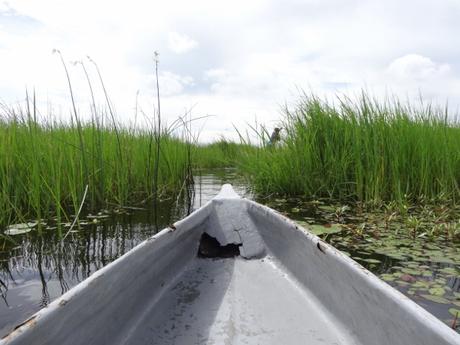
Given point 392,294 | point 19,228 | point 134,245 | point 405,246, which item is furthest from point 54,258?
point 405,246

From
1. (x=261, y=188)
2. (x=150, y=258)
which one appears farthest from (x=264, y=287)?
(x=261, y=188)

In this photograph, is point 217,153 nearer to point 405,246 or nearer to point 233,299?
point 405,246

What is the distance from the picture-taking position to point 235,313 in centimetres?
144

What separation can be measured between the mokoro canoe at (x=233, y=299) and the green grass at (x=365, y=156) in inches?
73.3

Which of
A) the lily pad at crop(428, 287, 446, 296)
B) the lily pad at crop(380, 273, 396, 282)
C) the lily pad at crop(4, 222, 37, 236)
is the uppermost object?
the lily pad at crop(4, 222, 37, 236)

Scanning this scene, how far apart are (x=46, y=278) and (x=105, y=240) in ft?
2.18

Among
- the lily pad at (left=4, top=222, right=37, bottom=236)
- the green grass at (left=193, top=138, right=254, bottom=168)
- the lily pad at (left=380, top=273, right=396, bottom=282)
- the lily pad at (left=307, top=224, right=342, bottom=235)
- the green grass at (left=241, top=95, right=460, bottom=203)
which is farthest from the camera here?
the green grass at (left=193, top=138, right=254, bottom=168)

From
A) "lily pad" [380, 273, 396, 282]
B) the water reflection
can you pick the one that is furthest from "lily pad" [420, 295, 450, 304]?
the water reflection

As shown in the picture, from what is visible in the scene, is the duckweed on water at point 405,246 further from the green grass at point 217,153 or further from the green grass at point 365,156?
the green grass at point 217,153

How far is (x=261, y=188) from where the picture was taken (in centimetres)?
456

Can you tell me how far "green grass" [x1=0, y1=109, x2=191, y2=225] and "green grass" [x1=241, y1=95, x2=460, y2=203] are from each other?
1.51 m

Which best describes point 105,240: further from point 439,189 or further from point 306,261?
point 439,189

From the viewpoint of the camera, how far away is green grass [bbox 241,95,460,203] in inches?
136

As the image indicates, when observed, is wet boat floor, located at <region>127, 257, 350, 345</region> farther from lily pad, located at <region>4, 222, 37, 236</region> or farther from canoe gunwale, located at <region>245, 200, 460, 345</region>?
lily pad, located at <region>4, 222, 37, 236</region>
